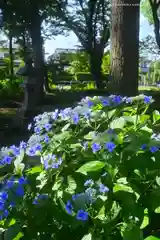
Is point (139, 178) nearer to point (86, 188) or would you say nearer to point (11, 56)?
point (86, 188)

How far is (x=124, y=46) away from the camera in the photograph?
4230mm

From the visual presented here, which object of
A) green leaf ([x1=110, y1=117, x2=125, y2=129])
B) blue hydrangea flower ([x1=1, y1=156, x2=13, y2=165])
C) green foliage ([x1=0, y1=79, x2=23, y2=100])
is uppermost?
green leaf ([x1=110, y1=117, x2=125, y2=129])

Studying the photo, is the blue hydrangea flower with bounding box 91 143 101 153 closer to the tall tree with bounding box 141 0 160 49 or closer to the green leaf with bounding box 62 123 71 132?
the green leaf with bounding box 62 123 71 132

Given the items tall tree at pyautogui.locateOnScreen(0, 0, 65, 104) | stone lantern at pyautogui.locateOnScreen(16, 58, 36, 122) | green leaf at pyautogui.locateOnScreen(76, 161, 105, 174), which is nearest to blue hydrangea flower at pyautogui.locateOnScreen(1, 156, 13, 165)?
green leaf at pyautogui.locateOnScreen(76, 161, 105, 174)

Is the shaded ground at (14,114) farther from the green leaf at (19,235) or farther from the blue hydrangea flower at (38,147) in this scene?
the green leaf at (19,235)

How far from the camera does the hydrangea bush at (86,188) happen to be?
1.56 metres

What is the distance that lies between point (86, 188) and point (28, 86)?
827cm

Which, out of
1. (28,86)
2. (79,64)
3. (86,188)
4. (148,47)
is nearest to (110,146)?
(86,188)

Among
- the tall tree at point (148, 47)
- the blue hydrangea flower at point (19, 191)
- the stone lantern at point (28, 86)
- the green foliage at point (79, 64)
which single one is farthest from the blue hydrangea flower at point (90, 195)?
the tall tree at point (148, 47)

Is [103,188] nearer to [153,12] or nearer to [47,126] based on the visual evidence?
[47,126]

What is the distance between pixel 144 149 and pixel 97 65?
67.2 ft

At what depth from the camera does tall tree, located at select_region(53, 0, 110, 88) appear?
21.9 meters

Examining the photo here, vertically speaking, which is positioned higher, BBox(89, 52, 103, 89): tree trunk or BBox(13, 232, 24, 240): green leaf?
BBox(89, 52, 103, 89): tree trunk

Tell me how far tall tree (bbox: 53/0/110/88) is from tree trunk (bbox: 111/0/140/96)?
668 inches
